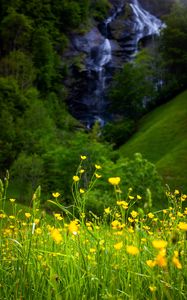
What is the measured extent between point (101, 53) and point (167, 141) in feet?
82.7

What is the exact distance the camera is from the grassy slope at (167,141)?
33.3 meters

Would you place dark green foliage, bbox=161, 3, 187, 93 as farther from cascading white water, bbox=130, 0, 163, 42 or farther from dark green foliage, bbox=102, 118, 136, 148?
dark green foliage, bbox=102, 118, 136, 148

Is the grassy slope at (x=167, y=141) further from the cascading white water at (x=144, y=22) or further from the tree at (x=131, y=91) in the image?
the cascading white water at (x=144, y=22)

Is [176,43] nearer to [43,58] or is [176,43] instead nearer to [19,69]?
[43,58]

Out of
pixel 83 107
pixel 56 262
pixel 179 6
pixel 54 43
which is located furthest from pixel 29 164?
pixel 179 6

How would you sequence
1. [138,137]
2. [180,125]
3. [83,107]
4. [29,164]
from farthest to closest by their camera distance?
[83,107] → [138,137] → [180,125] → [29,164]

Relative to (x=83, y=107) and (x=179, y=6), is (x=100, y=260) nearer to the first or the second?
(x=83, y=107)

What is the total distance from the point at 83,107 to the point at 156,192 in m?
38.5

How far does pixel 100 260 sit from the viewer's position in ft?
9.12

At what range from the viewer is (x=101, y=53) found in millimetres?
61875

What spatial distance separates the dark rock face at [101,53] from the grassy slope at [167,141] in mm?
9135

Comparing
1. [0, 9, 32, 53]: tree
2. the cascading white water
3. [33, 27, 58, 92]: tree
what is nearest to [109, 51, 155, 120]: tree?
the cascading white water

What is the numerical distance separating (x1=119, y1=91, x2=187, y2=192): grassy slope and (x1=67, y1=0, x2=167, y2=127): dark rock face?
9.13m

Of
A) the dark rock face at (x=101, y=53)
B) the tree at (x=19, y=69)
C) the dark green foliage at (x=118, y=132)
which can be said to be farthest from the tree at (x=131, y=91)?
the tree at (x=19, y=69)
